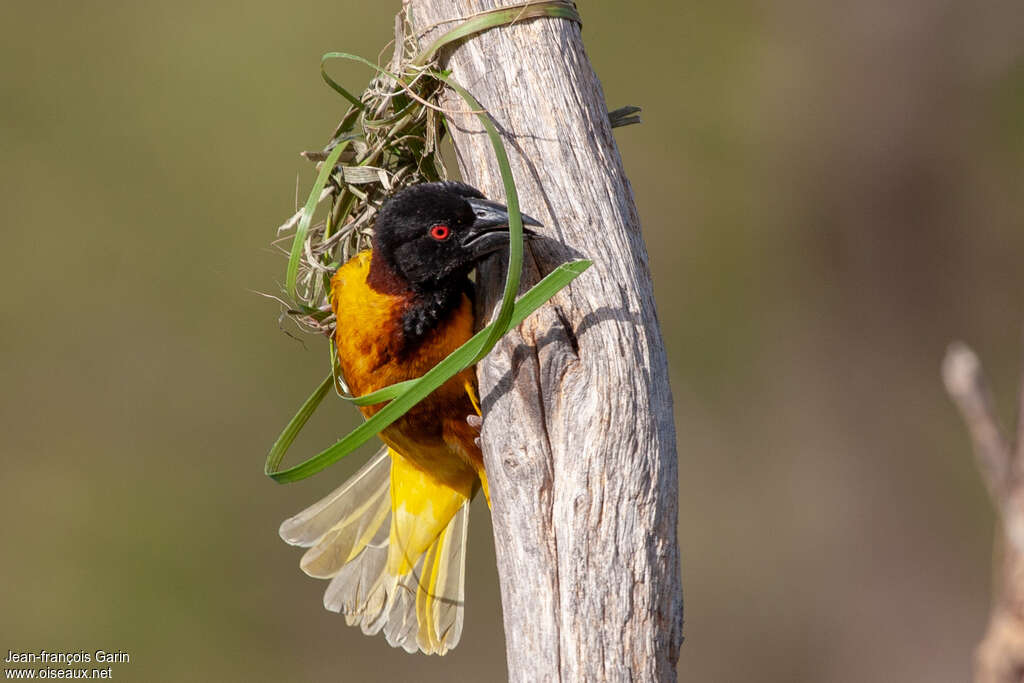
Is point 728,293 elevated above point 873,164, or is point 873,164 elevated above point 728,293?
point 873,164

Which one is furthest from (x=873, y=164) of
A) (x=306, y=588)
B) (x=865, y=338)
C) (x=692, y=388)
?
(x=306, y=588)

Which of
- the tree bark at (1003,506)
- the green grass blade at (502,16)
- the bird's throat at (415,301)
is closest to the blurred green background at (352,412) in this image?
the bird's throat at (415,301)

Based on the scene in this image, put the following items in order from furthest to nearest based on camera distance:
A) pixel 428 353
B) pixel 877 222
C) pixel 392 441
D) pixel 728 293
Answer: pixel 728 293 → pixel 877 222 → pixel 392 441 → pixel 428 353

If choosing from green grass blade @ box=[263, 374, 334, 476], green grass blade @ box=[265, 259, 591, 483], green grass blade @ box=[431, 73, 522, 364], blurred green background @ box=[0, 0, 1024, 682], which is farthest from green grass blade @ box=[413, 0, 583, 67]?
blurred green background @ box=[0, 0, 1024, 682]

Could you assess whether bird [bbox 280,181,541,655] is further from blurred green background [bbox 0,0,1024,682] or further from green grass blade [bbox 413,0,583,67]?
blurred green background [bbox 0,0,1024,682]

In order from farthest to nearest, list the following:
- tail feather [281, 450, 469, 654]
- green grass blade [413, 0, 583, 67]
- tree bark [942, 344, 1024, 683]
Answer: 1. tail feather [281, 450, 469, 654]
2. green grass blade [413, 0, 583, 67]
3. tree bark [942, 344, 1024, 683]

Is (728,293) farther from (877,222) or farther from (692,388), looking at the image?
(877,222)

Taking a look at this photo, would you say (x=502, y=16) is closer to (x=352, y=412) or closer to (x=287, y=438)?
(x=287, y=438)
